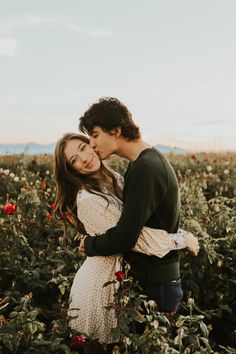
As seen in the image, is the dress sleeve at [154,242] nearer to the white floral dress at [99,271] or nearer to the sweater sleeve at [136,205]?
the white floral dress at [99,271]

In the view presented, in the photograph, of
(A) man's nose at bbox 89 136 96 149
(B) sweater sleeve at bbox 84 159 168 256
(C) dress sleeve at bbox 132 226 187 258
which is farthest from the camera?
(A) man's nose at bbox 89 136 96 149

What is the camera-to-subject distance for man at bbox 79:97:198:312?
2686 mm

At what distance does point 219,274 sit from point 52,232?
146 cm

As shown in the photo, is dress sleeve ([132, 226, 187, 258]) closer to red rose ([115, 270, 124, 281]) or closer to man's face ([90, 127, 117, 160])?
red rose ([115, 270, 124, 281])

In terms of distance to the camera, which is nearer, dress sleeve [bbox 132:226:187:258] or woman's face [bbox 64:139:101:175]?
dress sleeve [bbox 132:226:187:258]

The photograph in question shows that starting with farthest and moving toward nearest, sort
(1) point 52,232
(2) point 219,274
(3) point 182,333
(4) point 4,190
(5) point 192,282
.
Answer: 1. (4) point 4,190
2. (1) point 52,232
3. (2) point 219,274
4. (5) point 192,282
5. (3) point 182,333

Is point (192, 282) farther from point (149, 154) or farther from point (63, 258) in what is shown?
point (149, 154)

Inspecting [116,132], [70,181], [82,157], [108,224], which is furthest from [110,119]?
[108,224]

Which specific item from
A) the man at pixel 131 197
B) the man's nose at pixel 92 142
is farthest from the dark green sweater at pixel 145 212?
the man's nose at pixel 92 142

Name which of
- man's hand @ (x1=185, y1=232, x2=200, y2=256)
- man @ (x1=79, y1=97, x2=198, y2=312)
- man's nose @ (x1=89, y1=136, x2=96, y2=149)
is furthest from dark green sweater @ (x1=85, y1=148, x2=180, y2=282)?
man's nose @ (x1=89, y1=136, x2=96, y2=149)

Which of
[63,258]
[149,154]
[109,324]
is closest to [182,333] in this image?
[109,324]

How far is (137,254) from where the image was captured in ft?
9.77

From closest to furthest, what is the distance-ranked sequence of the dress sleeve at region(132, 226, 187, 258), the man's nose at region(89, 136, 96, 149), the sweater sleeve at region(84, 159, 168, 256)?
1. the sweater sleeve at region(84, 159, 168, 256)
2. the dress sleeve at region(132, 226, 187, 258)
3. the man's nose at region(89, 136, 96, 149)

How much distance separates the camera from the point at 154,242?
287 centimetres
